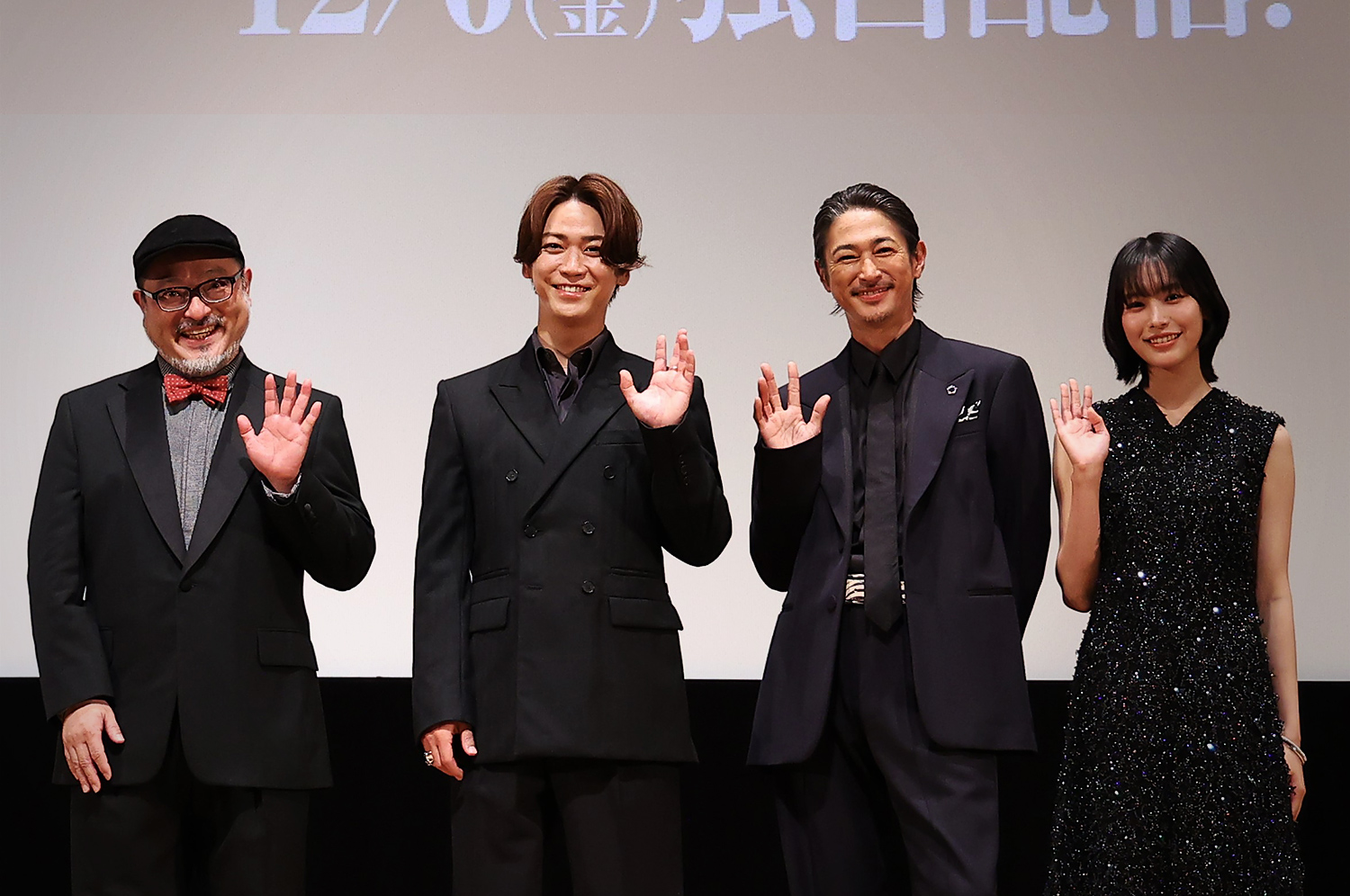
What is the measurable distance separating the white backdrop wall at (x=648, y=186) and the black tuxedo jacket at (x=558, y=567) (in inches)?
49.5

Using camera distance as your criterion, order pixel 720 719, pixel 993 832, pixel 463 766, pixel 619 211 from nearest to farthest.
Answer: pixel 993 832 < pixel 619 211 < pixel 463 766 < pixel 720 719

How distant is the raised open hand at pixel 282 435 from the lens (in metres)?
2.75

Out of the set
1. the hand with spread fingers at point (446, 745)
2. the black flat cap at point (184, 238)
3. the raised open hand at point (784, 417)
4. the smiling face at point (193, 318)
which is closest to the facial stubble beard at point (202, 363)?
the smiling face at point (193, 318)

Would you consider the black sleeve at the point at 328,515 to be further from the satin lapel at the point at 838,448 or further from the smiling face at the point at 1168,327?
the smiling face at the point at 1168,327

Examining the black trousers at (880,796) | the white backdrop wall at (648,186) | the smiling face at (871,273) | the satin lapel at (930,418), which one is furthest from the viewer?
the white backdrop wall at (648,186)

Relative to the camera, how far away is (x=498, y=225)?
4.16 meters

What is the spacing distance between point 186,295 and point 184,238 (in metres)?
0.11

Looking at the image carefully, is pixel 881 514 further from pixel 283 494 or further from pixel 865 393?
pixel 283 494

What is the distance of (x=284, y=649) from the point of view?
2801 mm

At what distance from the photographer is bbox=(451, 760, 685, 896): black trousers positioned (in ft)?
8.77

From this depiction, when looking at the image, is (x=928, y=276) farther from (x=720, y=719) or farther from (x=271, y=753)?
(x=271, y=753)

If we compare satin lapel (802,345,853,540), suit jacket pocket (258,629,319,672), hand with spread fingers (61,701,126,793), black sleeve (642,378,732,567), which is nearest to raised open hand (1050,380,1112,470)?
satin lapel (802,345,853,540)

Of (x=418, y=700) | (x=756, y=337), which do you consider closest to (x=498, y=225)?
(x=756, y=337)

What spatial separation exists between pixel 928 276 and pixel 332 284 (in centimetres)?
164
